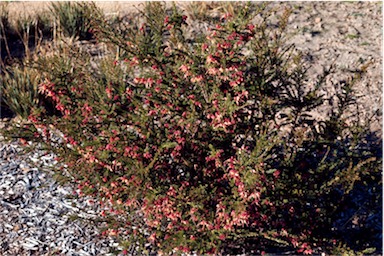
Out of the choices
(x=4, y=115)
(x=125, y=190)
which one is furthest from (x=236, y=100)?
(x=4, y=115)

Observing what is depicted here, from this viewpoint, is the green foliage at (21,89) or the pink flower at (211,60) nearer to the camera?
the pink flower at (211,60)

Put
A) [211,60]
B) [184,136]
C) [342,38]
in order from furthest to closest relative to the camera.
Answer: [342,38] → [184,136] → [211,60]

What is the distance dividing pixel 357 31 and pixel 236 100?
4973 millimetres

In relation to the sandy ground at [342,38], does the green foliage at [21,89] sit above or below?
below

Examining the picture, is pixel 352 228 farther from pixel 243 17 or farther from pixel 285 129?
pixel 243 17

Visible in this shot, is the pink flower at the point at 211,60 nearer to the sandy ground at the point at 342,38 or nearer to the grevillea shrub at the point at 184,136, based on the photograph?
the grevillea shrub at the point at 184,136

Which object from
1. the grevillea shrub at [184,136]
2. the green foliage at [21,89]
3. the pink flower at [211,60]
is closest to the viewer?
the pink flower at [211,60]

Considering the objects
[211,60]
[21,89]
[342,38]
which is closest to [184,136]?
[211,60]

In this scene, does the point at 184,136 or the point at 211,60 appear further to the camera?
the point at 184,136

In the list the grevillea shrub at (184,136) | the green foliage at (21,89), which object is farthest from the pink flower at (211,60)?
the green foliage at (21,89)

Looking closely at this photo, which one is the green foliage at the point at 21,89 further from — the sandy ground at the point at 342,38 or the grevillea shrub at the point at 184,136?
the grevillea shrub at the point at 184,136

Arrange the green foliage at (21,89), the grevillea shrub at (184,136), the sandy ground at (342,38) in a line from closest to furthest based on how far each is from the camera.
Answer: the grevillea shrub at (184,136) < the green foliage at (21,89) < the sandy ground at (342,38)

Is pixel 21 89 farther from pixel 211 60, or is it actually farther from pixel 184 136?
pixel 211 60

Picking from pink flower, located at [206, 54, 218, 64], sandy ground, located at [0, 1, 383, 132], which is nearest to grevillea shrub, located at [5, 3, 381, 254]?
pink flower, located at [206, 54, 218, 64]
